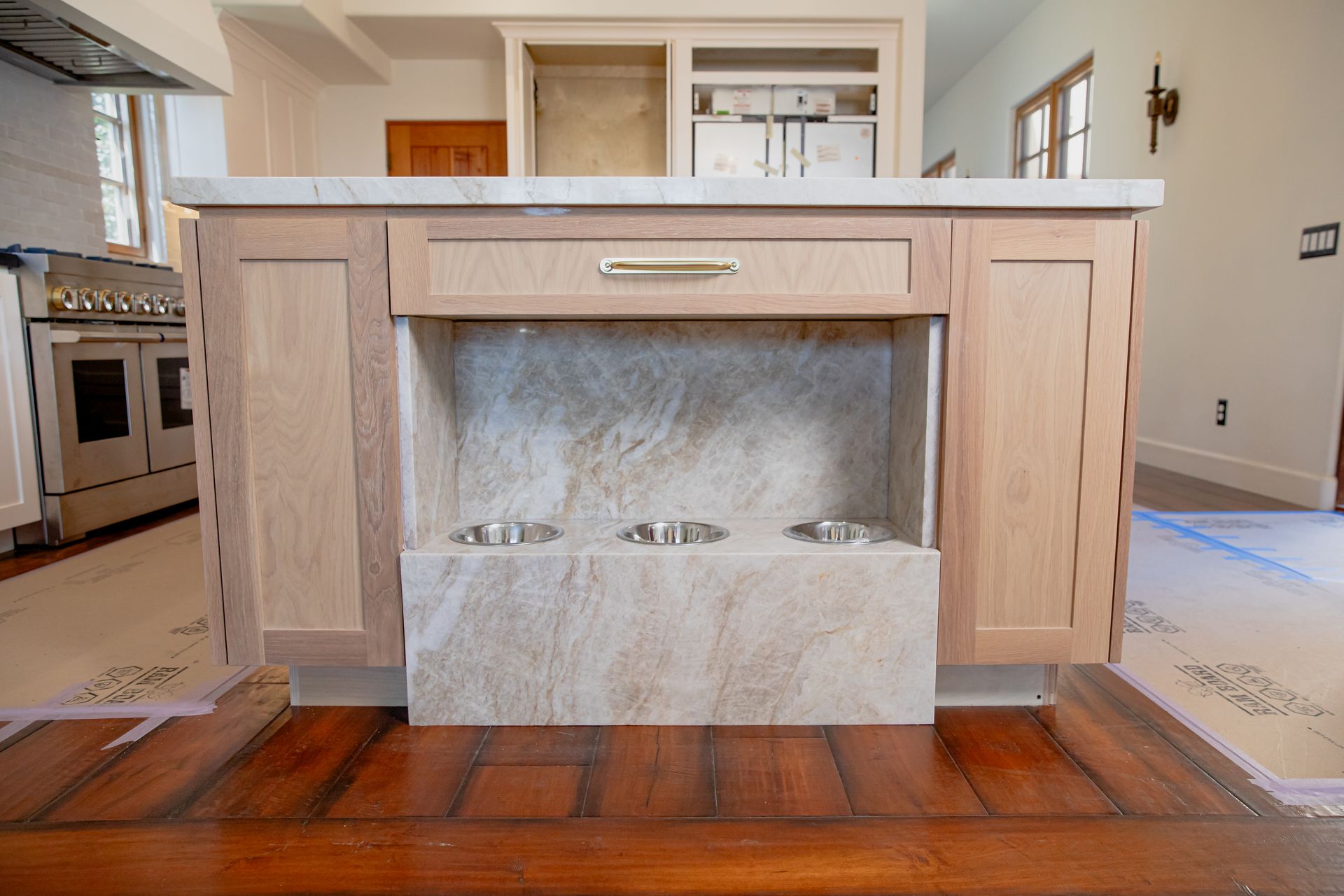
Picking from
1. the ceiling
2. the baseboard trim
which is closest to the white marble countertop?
the baseboard trim

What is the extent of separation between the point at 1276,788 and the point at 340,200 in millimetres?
1597

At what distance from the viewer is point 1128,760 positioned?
1252mm

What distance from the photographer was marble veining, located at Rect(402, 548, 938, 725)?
1.31 metres

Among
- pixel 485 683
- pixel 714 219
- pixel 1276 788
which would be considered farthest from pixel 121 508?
pixel 1276 788

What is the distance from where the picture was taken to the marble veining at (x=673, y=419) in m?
1.57

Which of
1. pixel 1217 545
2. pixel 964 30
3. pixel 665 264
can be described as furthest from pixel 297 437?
pixel 964 30

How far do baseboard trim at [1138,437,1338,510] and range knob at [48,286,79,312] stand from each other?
4509mm

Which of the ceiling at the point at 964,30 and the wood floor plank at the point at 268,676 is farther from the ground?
the ceiling at the point at 964,30

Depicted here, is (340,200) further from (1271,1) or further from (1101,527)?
(1271,1)

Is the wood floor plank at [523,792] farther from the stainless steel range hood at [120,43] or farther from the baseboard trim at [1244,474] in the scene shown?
the baseboard trim at [1244,474]

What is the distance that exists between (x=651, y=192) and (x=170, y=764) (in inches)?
44.4

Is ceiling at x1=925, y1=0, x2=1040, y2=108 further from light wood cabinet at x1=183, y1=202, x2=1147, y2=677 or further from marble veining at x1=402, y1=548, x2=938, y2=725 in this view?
marble veining at x1=402, y1=548, x2=938, y2=725

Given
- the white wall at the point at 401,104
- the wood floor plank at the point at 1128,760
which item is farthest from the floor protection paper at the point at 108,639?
the white wall at the point at 401,104

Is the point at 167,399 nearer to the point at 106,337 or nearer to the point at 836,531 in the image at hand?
the point at 106,337
